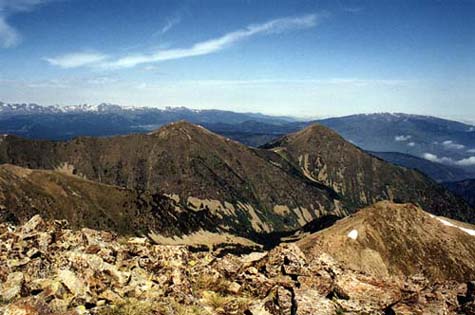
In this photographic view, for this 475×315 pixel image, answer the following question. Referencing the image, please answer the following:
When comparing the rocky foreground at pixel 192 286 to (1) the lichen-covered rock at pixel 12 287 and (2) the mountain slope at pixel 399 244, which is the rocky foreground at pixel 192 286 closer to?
(1) the lichen-covered rock at pixel 12 287

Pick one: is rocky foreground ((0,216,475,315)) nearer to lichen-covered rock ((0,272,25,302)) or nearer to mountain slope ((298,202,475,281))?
lichen-covered rock ((0,272,25,302))

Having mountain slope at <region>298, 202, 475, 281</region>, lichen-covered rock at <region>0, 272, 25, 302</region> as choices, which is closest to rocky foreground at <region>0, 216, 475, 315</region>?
lichen-covered rock at <region>0, 272, 25, 302</region>

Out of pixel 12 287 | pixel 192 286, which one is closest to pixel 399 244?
pixel 192 286

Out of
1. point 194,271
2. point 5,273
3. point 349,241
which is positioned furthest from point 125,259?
point 349,241

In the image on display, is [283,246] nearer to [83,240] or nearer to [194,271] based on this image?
[194,271]

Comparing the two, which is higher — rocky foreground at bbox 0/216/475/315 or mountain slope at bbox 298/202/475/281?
rocky foreground at bbox 0/216/475/315

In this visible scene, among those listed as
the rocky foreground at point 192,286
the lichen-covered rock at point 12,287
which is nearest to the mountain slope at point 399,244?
the rocky foreground at point 192,286
